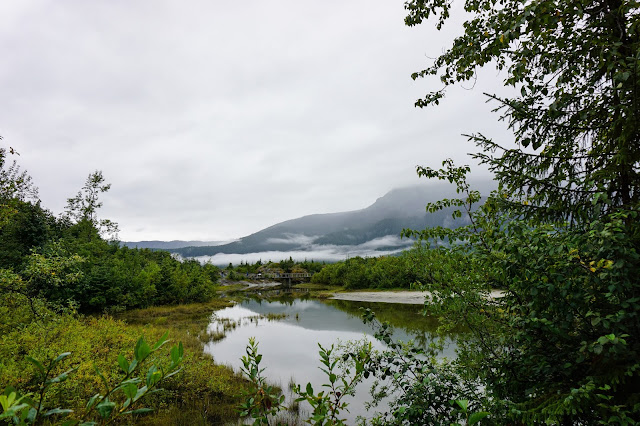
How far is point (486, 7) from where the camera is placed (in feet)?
15.4

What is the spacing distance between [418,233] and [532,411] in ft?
8.53

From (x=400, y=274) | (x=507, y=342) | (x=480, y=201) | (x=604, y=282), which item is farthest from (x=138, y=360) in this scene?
(x=400, y=274)

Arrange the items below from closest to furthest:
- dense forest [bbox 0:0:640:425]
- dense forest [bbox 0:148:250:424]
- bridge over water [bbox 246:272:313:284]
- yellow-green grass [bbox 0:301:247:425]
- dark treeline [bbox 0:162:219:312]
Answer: dense forest [bbox 0:148:250:424] < dense forest [bbox 0:0:640:425] < yellow-green grass [bbox 0:301:247:425] < dark treeline [bbox 0:162:219:312] < bridge over water [bbox 246:272:313:284]

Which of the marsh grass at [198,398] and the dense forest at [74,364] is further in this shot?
the marsh grass at [198,398]

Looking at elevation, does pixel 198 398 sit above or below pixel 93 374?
below

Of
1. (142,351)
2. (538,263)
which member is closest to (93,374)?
(142,351)

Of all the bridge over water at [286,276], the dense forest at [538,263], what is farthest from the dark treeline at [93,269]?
the bridge over water at [286,276]

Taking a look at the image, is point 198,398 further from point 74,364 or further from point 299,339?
point 299,339

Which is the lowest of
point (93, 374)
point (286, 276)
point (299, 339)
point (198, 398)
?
point (286, 276)

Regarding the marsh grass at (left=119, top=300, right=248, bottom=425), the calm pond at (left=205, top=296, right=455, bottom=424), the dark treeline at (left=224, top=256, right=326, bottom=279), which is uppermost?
the marsh grass at (left=119, top=300, right=248, bottom=425)

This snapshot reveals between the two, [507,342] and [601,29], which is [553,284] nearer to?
[507,342]

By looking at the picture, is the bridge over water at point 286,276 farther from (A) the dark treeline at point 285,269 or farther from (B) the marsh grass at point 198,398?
(B) the marsh grass at point 198,398

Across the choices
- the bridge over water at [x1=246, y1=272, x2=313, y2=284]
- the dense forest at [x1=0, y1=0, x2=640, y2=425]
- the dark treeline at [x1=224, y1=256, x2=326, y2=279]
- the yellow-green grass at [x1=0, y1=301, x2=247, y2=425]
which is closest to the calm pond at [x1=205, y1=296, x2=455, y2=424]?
the yellow-green grass at [x1=0, y1=301, x2=247, y2=425]

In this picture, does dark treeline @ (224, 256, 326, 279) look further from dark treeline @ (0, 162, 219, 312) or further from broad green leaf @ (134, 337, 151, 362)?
broad green leaf @ (134, 337, 151, 362)
